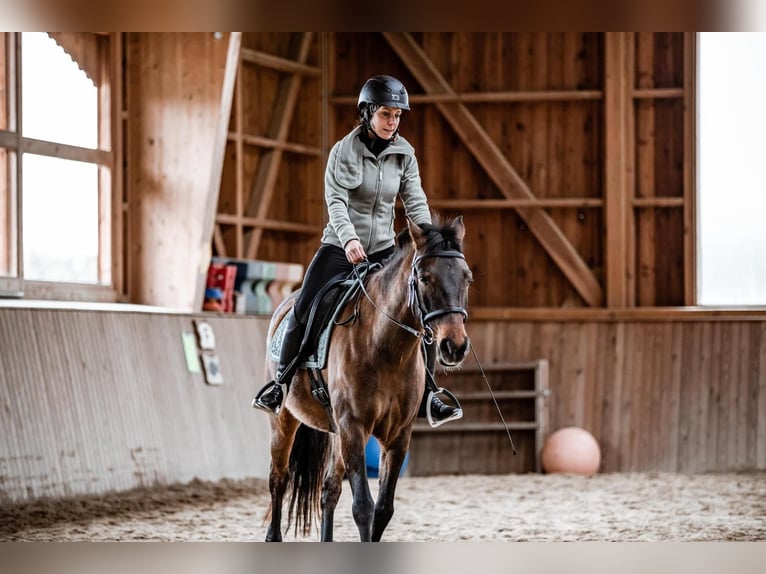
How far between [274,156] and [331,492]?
20.5 ft

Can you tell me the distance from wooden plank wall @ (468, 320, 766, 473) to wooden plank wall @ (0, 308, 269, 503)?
2639mm

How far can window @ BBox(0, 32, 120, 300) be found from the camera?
823 cm

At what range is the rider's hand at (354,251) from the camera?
177 inches

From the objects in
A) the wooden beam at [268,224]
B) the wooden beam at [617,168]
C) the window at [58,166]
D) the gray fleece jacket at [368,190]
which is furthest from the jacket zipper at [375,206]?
the wooden beam at [617,168]

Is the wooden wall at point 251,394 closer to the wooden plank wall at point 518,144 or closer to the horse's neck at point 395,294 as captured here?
the wooden plank wall at point 518,144

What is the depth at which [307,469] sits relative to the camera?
5.67 m

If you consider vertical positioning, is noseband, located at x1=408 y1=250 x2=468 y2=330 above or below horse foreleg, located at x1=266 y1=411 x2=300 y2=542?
above

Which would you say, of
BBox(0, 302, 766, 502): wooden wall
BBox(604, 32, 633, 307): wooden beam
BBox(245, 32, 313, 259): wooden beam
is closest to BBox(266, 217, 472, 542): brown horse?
BBox(0, 302, 766, 502): wooden wall

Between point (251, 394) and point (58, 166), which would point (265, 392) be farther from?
point (58, 166)

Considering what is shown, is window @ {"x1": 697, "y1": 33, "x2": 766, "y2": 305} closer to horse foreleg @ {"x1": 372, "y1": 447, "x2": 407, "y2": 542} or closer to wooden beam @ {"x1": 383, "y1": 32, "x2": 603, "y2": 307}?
wooden beam @ {"x1": 383, "y1": 32, "x2": 603, "y2": 307}

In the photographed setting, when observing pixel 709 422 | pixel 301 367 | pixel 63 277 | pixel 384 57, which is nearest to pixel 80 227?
pixel 63 277

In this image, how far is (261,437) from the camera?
30.6 feet

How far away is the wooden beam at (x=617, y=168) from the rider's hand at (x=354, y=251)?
6.53m
